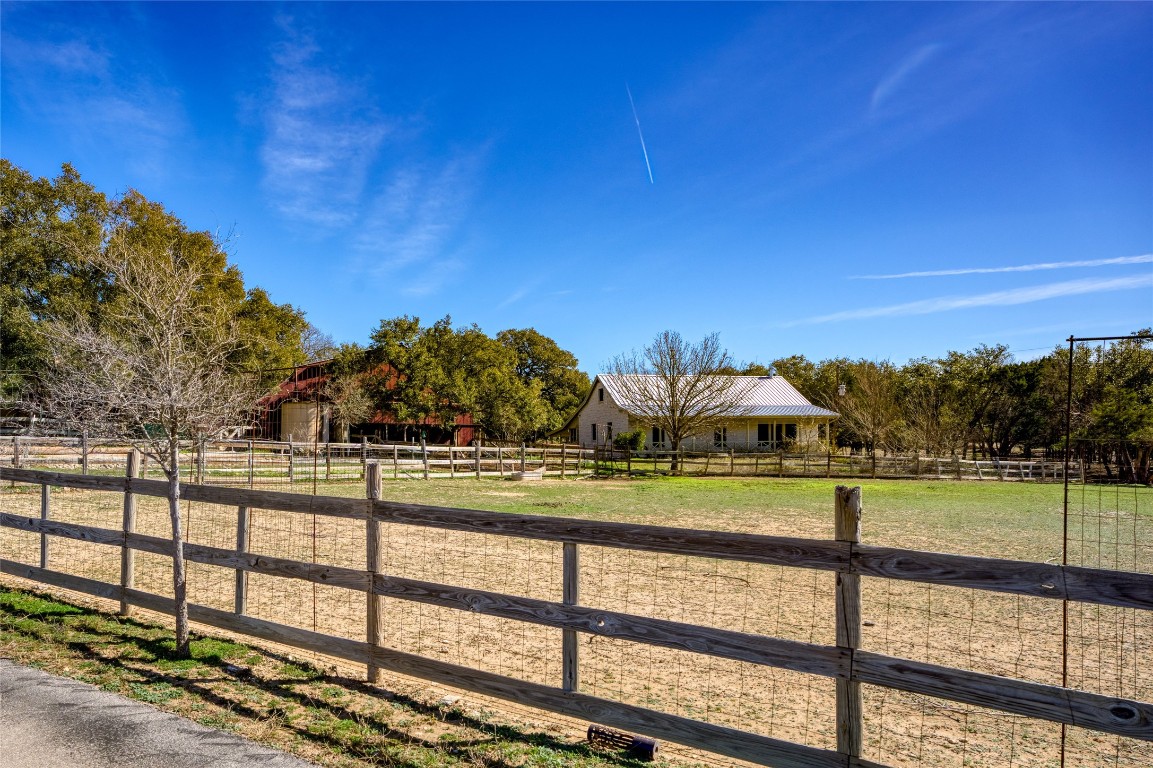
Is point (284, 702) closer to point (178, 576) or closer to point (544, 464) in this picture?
point (178, 576)

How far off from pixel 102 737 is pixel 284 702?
1019 millimetres

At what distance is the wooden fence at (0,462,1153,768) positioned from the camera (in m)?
3.10

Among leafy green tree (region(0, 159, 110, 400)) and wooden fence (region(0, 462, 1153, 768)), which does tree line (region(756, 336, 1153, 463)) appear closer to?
wooden fence (region(0, 462, 1153, 768))

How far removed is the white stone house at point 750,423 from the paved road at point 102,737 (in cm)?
3938

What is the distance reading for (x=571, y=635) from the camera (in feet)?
14.1

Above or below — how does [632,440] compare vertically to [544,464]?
above

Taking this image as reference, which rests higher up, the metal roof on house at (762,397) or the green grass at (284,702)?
the metal roof on house at (762,397)

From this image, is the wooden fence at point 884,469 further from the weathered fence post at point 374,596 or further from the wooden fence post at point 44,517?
the weathered fence post at point 374,596

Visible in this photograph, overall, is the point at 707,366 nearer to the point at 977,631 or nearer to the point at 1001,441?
the point at 1001,441

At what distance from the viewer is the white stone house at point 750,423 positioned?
4531 cm

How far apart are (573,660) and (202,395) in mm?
3816

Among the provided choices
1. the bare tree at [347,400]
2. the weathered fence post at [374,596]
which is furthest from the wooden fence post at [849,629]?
the bare tree at [347,400]

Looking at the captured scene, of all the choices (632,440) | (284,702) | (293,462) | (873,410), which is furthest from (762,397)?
(284,702)

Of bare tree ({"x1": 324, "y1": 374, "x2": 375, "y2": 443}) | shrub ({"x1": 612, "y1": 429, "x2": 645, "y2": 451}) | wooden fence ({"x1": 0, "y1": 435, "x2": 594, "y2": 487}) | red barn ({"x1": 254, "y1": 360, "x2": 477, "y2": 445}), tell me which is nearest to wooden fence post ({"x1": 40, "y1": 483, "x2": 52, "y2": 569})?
wooden fence ({"x1": 0, "y1": 435, "x2": 594, "y2": 487})
